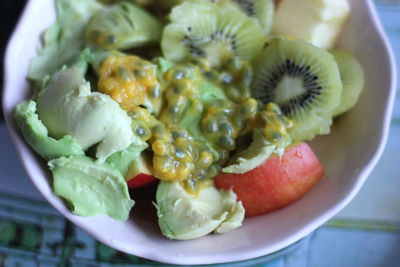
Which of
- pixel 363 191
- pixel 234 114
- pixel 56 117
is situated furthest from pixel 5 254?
pixel 363 191

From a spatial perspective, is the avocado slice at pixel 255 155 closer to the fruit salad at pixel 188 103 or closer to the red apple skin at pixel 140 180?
the fruit salad at pixel 188 103

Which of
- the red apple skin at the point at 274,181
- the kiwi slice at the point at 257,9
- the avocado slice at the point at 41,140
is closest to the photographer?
the avocado slice at the point at 41,140

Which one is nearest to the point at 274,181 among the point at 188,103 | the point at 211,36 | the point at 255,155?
the point at 255,155

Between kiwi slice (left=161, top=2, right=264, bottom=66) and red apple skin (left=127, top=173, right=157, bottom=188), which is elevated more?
kiwi slice (left=161, top=2, right=264, bottom=66)

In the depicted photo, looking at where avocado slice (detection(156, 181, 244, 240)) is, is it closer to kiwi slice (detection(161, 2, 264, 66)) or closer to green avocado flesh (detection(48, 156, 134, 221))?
green avocado flesh (detection(48, 156, 134, 221))

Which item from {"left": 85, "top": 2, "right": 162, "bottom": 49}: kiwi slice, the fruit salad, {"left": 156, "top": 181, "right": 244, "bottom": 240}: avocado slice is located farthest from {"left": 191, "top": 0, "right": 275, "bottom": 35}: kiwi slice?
{"left": 156, "top": 181, "right": 244, "bottom": 240}: avocado slice

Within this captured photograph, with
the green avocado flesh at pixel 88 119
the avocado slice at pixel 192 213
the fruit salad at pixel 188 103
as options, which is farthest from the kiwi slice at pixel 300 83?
the green avocado flesh at pixel 88 119
